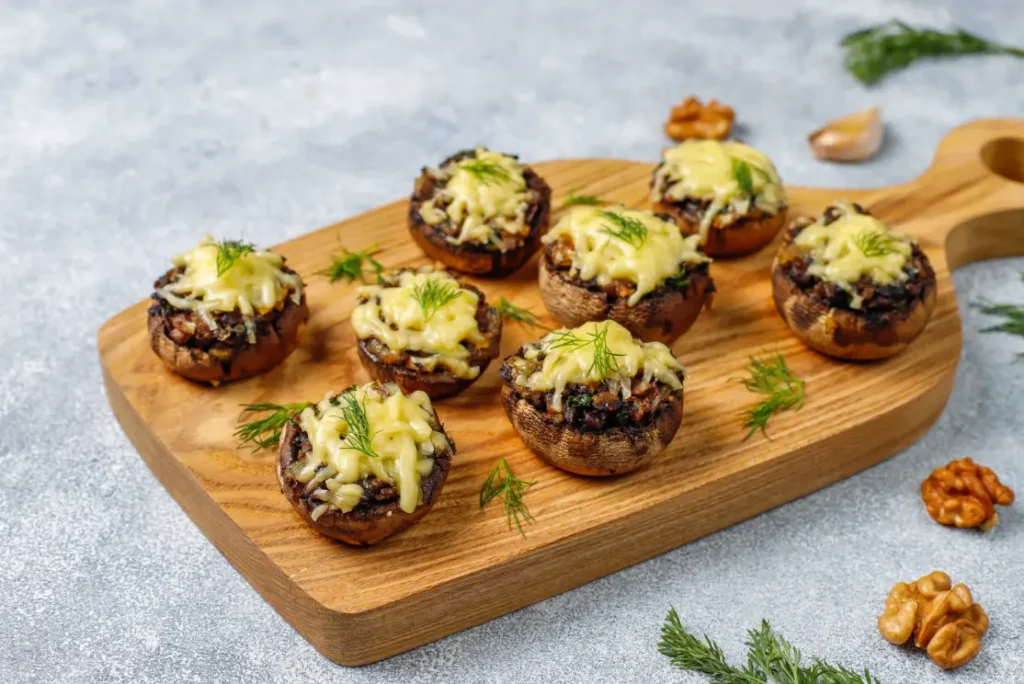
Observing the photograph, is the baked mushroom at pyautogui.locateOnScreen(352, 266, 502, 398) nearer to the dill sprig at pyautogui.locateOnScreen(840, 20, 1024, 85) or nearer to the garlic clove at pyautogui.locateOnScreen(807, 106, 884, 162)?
the garlic clove at pyautogui.locateOnScreen(807, 106, 884, 162)

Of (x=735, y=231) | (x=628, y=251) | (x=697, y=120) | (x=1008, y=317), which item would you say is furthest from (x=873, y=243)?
(x=697, y=120)

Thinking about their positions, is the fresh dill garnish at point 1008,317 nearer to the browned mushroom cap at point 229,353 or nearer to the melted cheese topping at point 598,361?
the melted cheese topping at point 598,361

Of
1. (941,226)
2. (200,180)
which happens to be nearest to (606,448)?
(941,226)

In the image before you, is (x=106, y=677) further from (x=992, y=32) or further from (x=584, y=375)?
(x=992, y=32)

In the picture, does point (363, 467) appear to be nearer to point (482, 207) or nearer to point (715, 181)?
point (482, 207)

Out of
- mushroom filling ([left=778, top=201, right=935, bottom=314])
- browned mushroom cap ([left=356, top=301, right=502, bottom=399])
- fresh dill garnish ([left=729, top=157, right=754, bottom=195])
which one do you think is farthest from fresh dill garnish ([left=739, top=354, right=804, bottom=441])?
browned mushroom cap ([left=356, top=301, right=502, bottom=399])

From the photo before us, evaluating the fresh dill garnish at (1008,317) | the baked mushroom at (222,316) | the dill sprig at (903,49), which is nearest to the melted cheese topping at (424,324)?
the baked mushroom at (222,316)
